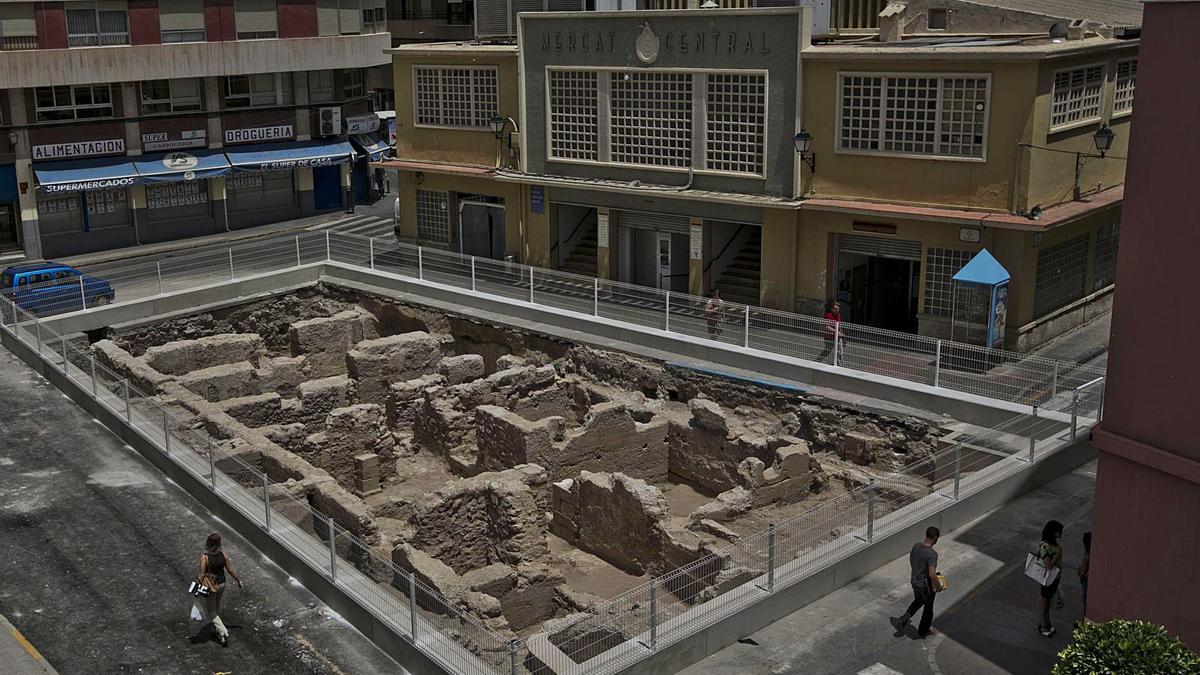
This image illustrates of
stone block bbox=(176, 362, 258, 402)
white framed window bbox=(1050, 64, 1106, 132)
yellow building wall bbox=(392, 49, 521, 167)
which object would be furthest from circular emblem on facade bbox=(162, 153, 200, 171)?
white framed window bbox=(1050, 64, 1106, 132)

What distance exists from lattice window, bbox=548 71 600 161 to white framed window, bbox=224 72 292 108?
1727 cm

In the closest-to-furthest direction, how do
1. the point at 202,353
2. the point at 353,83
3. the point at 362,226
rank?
the point at 202,353 → the point at 362,226 → the point at 353,83

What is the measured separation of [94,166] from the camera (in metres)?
43.0

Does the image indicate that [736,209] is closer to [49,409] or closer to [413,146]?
[413,146]

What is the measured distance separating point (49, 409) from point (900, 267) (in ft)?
66.9

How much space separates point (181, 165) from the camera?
147 ft

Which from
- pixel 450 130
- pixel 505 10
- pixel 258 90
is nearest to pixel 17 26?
pixel 258 90

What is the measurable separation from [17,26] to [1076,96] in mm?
33214

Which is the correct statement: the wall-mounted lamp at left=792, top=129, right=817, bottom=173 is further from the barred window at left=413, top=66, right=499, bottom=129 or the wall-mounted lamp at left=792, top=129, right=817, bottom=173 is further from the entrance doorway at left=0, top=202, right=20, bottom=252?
the entrance doorway at left=0, top=202, right=20, bottom=252

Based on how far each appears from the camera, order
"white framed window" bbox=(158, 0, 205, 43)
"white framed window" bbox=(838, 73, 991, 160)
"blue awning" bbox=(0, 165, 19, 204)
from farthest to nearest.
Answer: "white framed window" bbox=(158, 0, 205, 43)
"blue awning" bbox=(0, 165, 19, 204)
"white framed window" bbox=(838, 73, 991, 160)

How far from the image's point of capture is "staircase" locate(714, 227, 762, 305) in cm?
3192

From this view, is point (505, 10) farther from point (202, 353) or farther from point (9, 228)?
point (9, 228)

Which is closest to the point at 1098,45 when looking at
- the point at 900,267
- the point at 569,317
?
the point at 900,267

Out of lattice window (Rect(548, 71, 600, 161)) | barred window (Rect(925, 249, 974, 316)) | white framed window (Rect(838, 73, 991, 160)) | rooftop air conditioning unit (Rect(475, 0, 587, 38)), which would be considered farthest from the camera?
rooftop air conditioning unit (Rect(475, 0, 587, 38))
